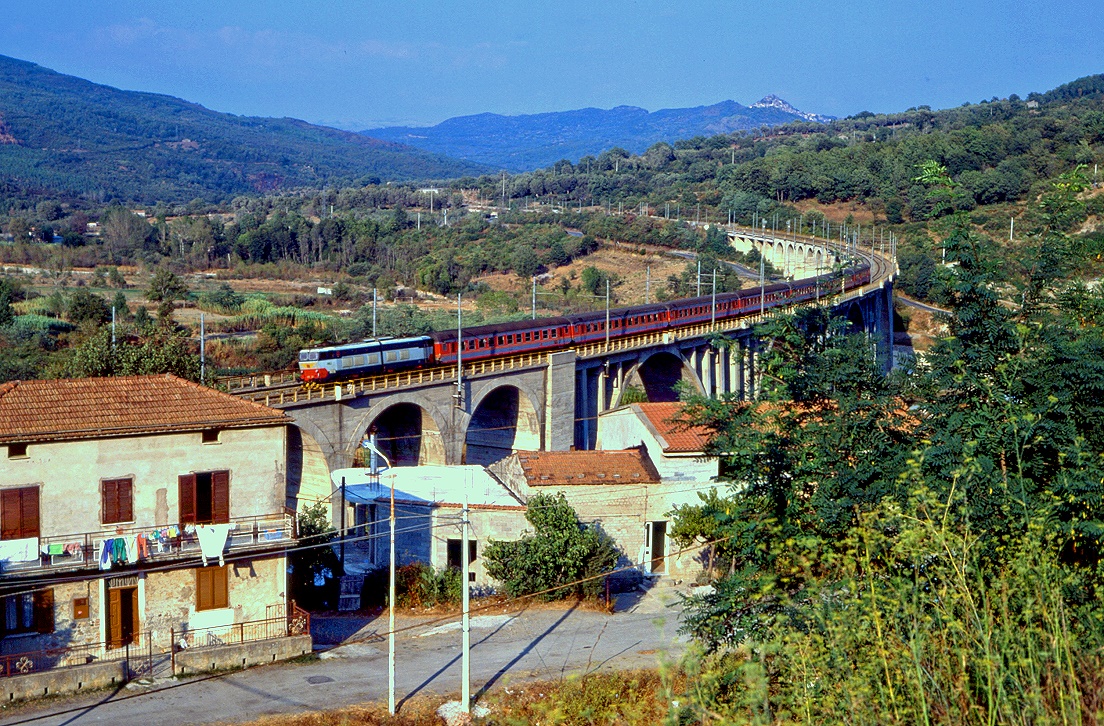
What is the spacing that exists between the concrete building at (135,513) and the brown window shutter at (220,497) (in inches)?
0.8

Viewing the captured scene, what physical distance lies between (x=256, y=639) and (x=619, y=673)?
23.1ft

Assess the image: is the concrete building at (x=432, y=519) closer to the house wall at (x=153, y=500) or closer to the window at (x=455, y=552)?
the window at (x=455, y=552)

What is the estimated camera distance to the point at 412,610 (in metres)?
24.7

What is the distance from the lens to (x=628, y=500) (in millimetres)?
28328

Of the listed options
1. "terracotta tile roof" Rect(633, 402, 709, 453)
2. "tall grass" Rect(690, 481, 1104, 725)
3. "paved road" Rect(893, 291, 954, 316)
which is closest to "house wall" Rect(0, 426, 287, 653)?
"terracotta tile roof" Rect(633, 402, 709, 453)

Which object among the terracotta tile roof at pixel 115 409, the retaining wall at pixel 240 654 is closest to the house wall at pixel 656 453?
the retaining wall at pixel 240 654

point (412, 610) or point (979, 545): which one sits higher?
point (979, 545)

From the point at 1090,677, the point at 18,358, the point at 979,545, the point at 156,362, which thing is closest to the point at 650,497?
the point at 156,362

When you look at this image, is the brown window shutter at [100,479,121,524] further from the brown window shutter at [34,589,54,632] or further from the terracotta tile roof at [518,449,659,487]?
the terracotta tile roof at [518,449,659,487]

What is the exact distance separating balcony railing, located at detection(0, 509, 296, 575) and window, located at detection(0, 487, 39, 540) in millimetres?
360

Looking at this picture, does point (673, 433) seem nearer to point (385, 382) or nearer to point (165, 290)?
point (385, 382)

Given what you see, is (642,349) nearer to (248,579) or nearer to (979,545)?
(248,579)

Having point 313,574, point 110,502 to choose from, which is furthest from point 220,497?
point 313,574

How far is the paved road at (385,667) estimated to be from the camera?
728 inches
